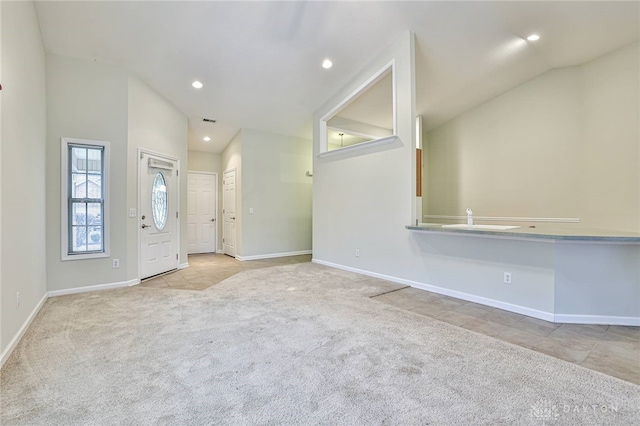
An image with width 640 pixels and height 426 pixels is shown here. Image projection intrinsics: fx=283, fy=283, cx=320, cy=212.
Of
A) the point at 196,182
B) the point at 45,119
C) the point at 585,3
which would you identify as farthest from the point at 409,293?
the point at 196,182

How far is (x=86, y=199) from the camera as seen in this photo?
3.96 m

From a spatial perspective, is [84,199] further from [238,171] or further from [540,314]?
[540,314]

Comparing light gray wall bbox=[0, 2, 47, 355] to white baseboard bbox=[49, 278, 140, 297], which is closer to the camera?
light gray wall bbox=[0, 2, 47, 355]

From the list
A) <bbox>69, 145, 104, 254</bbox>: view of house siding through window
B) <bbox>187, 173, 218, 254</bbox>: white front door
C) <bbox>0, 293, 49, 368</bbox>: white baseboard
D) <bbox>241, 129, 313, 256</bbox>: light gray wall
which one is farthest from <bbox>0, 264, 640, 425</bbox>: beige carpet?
<bbox>187, 173, 218, 254</bbox>: white front door

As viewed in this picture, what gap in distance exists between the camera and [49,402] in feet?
5.50

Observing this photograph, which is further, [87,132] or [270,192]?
[270,192]

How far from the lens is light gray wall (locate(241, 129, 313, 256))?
21.1ft

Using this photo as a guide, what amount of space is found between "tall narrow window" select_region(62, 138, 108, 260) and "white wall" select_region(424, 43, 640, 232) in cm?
694

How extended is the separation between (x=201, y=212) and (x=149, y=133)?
3.18 metres

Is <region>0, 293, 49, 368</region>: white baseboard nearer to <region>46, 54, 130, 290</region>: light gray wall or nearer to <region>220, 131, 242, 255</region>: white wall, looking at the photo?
<region>46, 54, 130, 290</region>: light gray wall

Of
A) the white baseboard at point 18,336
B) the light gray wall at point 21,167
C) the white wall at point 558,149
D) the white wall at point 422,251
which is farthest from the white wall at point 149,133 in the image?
the white wall at point 558,149

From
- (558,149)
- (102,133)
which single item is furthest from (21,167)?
(558,149)

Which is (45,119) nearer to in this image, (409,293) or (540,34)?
(409,293)

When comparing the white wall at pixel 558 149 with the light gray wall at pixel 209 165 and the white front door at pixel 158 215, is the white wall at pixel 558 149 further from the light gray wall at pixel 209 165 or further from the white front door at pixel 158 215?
the white front door at pixel 158 215
